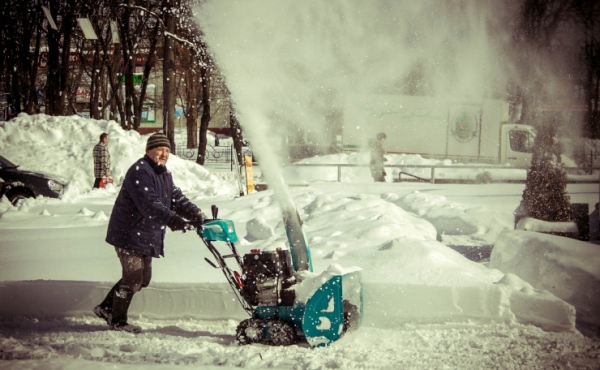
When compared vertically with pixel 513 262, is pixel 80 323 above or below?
below

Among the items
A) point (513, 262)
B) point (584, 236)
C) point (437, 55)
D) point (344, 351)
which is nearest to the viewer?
point (344, 351)

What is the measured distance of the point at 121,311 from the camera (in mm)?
4273

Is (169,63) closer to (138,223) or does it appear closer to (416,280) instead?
(138,223)

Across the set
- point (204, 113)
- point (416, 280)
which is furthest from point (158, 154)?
point (204, 113)

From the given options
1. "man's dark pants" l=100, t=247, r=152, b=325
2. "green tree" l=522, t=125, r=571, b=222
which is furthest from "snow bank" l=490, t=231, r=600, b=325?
"man's dark pants" l=100, t=247, r=152, b=325

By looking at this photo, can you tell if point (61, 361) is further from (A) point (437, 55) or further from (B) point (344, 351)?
(A) point (437, 55)

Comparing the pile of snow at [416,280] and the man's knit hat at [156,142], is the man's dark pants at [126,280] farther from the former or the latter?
the pile of snow at [416,280]

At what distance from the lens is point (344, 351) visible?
147 inches

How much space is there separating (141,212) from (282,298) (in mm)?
1244

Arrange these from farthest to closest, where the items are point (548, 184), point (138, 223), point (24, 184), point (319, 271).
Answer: point (24, 184) < point (548, 184) < point (319, 271) < point (138, 223)

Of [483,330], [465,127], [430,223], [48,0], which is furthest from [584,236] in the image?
[48,0]

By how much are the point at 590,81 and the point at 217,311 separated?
15183 mm

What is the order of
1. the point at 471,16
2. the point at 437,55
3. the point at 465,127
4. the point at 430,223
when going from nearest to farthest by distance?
the point at 430,223, the point at 471,16, the point at 437,55, the point at 465,127

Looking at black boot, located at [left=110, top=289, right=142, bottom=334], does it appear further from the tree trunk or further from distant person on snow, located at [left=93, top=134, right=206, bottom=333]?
the tree trunk
